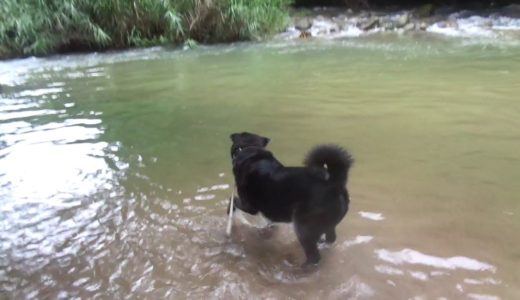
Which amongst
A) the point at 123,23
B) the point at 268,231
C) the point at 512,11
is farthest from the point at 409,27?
the point at 268,231

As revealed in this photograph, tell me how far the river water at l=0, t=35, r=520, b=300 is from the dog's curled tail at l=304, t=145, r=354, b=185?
616mm

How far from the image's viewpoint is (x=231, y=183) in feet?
14.4

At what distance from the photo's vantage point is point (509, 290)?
9.11 feet

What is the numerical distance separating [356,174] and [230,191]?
1106 millimetres

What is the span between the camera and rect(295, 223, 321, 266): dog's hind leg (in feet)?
9.91

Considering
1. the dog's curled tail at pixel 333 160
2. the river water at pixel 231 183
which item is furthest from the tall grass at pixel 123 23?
the dog's curled tail at pixel 333 160

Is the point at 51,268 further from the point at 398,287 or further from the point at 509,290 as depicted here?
the point at 509,290

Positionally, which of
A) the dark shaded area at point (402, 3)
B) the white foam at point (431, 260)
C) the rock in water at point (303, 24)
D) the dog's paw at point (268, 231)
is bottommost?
the white foam at point (431, 260)

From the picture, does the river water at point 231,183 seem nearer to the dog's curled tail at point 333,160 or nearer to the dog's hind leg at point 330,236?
the dog's hind leg at point 330,236

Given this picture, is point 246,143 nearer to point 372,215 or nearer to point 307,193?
point 307,193

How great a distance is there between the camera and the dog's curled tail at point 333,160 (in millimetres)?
2875

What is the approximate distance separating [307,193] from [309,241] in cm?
30

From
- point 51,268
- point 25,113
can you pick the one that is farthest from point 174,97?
point 51,268

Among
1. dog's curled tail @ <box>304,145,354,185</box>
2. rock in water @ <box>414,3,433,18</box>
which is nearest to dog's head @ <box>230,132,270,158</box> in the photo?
dog's curled tail @ <box>304,145,354,185</box>
